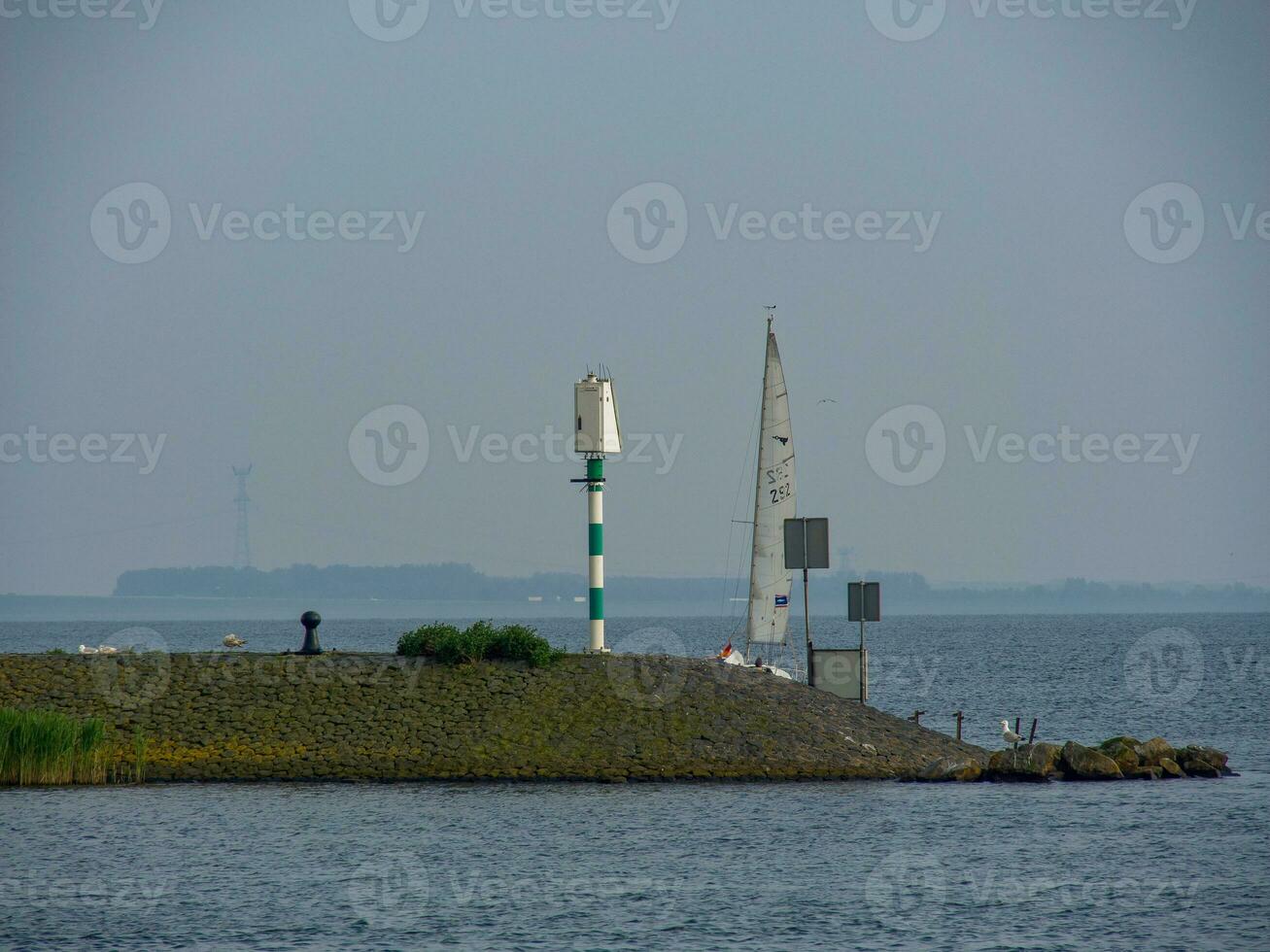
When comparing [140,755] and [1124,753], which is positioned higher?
[140,755]

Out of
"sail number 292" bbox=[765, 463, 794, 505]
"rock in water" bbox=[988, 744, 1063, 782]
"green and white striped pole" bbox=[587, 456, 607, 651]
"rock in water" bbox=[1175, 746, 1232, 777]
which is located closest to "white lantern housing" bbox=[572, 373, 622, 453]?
"green and white striped pole" bbox=[587, 456, 607, 651]

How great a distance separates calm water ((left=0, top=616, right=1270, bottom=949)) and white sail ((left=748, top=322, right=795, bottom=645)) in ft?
56.6

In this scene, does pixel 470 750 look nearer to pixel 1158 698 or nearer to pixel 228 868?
pixel 228 868

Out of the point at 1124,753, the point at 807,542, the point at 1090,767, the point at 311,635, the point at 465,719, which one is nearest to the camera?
the point at 465,719

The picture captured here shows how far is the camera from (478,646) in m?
47.0

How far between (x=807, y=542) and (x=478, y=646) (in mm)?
10849

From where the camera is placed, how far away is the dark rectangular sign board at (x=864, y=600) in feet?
149

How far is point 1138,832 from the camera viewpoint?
36.9 metres

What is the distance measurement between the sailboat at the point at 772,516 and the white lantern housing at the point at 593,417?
459 inches

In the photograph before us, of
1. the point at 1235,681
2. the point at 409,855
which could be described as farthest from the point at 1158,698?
the point at 409,855

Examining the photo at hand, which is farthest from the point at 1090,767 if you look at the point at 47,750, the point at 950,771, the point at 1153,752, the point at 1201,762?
the point at 47,750

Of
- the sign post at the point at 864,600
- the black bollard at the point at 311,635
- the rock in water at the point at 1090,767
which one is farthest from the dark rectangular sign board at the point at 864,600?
the black bollard at the point at 311,635

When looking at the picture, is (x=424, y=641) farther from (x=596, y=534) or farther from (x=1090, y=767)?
(x=1090, y=767)

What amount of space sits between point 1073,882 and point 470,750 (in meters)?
17.6
